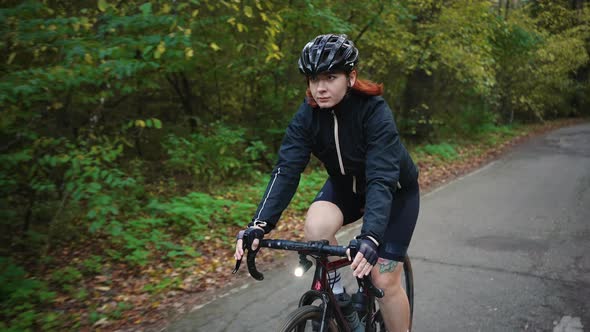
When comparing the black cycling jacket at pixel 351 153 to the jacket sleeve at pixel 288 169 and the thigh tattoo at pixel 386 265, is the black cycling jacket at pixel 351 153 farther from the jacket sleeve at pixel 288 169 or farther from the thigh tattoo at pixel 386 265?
the thigh tattoo at pixel 386 265

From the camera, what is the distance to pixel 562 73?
776 inches

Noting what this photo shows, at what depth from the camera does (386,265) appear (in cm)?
270

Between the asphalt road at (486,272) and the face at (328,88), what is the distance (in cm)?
234

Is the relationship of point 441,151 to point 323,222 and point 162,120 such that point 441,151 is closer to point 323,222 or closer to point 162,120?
point 162,120

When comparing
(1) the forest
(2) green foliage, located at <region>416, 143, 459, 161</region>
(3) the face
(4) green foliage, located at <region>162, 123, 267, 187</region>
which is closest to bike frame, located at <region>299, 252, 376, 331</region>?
(3) the face

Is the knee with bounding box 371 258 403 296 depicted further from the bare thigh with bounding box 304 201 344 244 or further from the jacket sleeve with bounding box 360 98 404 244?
the jacket sleeve with bounding box 360 98 404 244

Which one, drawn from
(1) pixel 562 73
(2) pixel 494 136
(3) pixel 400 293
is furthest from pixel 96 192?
(1) pixel 562 73

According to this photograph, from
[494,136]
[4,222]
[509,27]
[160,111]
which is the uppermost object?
[509,27]

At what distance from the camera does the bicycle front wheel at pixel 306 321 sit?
228cm

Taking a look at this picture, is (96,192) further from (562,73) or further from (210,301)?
(562,73)

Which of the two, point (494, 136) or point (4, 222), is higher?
point (4, 222)

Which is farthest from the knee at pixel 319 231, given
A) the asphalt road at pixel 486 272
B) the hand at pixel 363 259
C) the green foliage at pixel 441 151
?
the green foliage at pixel 441 151

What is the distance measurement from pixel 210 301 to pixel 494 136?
1510cm

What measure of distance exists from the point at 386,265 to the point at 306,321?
2.04 feet
